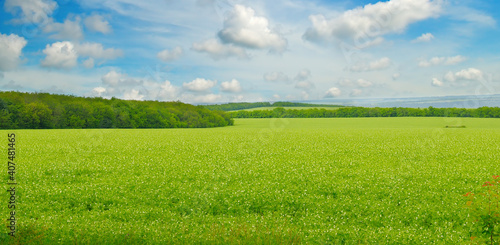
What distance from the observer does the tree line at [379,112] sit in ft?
439

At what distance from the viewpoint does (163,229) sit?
12258mm

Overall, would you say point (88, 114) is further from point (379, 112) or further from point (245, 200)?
point (379, 112)

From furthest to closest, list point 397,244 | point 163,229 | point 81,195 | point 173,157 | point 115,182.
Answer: point 173,157
point 115,182
point 81,195
point 163,229
point 397,244

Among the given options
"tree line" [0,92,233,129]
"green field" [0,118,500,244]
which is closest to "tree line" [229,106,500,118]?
"tree line" [0,92,233,129]

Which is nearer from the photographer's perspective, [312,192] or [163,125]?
[312,192]

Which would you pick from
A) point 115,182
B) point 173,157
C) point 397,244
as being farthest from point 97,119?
point 397,244

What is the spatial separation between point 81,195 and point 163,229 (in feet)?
20.2

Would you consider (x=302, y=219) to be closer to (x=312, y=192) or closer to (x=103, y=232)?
(x=312, y=192)

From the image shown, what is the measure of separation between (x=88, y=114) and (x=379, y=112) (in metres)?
120

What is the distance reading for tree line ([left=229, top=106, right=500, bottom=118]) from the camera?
133750mm

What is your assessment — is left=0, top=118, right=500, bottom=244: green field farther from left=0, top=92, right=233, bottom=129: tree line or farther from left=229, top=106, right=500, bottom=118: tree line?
left=229, top=106, right=500, bottom=118: tree line

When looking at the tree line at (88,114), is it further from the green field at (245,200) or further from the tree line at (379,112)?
the green field at (245,200)

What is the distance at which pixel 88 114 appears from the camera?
82812 millimetres

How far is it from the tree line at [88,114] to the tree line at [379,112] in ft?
110
